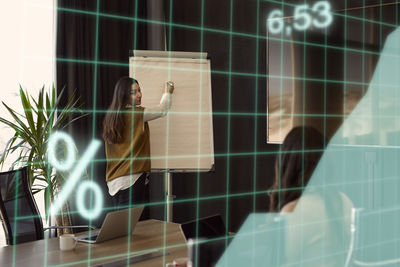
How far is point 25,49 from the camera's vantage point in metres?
3.27

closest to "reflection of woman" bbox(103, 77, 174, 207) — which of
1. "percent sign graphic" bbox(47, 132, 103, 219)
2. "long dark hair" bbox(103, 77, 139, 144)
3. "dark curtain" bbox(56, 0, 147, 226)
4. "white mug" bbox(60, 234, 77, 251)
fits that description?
"long dark hair" bbox(103, 77, 139, 144)

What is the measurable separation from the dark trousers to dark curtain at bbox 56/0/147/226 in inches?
24.1

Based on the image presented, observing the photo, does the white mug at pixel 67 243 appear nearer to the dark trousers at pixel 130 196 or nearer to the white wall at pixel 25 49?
the dark trousers at pixel 130 196

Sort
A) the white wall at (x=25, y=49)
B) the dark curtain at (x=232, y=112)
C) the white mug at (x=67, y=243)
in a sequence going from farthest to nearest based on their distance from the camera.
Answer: the dark curtain at (x=232, y=112)
the white wall at (x=25, y=49)
the white mug at (x=67, y=243)

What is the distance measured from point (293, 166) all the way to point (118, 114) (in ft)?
6.84

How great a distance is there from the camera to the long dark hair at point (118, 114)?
288cm

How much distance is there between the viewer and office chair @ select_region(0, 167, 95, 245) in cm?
215

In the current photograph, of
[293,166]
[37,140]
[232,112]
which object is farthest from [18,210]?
[232,112]

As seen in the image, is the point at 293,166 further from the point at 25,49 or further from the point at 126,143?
the point at 25,49

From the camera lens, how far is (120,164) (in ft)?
9.81

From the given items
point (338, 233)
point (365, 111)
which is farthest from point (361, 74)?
point (338, 233)

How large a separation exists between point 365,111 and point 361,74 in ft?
0.61

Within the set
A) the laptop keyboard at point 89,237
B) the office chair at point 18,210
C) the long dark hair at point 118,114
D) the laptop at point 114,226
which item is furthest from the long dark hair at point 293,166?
the long dark hair at point 118,114

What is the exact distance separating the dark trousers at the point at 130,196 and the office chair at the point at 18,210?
752mm
